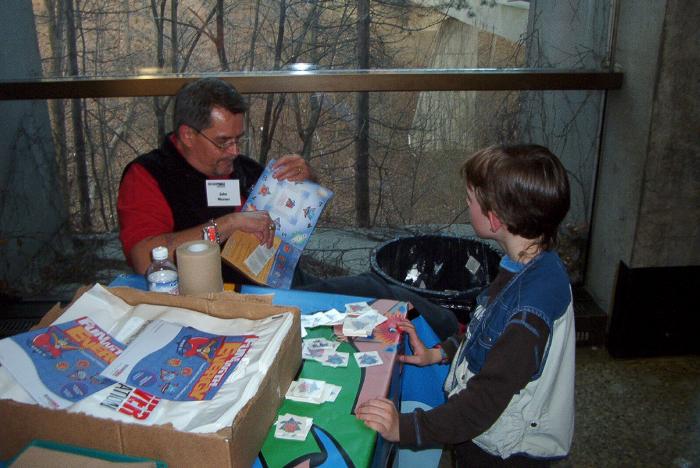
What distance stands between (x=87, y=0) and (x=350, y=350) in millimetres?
2374

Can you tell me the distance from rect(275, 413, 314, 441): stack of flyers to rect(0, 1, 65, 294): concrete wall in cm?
254

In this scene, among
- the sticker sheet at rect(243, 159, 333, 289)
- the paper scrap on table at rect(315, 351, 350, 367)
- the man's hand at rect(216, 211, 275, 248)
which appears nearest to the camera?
the paper scrap on table at rect(315, 351, 350, 367)

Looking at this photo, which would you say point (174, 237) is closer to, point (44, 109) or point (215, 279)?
point (215, 279)

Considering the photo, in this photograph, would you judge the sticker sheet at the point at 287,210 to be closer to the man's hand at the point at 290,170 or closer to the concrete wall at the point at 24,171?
the man's hand at the point at 290,170

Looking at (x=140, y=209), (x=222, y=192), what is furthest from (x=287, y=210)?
(x=140, y=209)

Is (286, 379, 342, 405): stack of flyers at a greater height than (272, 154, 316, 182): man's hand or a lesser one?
lesser

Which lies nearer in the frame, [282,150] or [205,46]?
[205,46]

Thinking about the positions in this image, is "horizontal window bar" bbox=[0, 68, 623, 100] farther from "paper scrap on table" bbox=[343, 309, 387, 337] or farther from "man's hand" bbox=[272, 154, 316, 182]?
"paper scrap on table" bbox=[343, 309, 387, 337]

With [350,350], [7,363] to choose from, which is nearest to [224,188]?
[350,350]

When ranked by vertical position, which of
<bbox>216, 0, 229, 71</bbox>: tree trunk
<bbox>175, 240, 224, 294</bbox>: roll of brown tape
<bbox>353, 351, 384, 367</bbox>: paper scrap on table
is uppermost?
<bbox>216, 0, 229, 71</bbox>: tree trunk

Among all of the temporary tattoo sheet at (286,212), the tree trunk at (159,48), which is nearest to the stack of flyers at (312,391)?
the temporary tattoo sheet at (286,212)

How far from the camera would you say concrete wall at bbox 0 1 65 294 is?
2951 mm

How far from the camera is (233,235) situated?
203cm

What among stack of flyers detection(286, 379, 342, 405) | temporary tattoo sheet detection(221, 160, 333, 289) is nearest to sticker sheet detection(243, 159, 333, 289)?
temporary tattoo sheet detection(221, 160, 333, 289)
